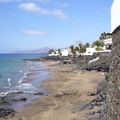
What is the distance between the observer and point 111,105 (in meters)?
4.83

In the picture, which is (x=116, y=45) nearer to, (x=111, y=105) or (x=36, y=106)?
(x=111, y=105)

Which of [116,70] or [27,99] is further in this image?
[27,99]

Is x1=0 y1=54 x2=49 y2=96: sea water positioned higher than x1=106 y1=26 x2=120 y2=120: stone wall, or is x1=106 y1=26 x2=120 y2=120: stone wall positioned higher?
x1=106 y1=26 x2=120 y2=120: stone wall

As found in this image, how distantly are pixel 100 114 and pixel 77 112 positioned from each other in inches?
64.5

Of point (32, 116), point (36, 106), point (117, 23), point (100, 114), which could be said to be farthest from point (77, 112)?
point (117, 23)

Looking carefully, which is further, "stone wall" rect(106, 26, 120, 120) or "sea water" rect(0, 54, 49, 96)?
"sea water" rect(0, 54, 49, 96)

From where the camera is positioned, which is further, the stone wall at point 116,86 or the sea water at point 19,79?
the sea water at point 19,79

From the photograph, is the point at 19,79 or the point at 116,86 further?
the point at 19,79

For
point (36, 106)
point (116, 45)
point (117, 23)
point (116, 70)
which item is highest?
point (117, 23)

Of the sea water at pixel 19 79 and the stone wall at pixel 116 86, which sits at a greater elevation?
the stone wall at pixel 116 86

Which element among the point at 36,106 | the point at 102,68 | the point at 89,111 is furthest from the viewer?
A: the point at 102,68

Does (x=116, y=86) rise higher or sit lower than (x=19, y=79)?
higher

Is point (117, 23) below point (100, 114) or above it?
above

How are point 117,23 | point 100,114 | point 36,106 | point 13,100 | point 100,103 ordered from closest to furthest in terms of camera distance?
point 117,23 → point 100,114 → point 100,103 → point 36,106 → point 13,100
